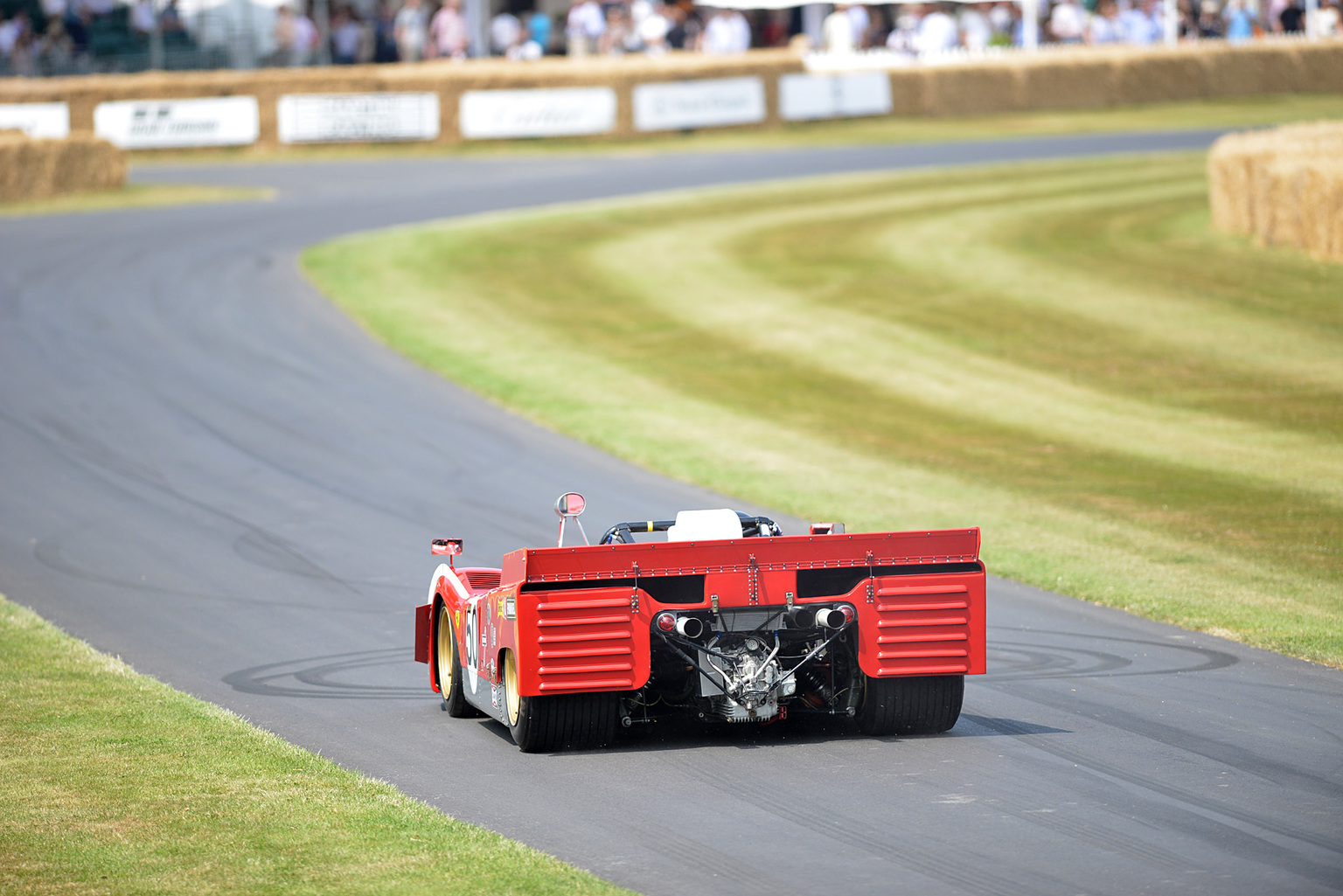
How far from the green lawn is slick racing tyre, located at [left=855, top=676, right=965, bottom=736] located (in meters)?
3.09

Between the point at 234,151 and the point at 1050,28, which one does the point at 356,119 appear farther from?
the point at 1050,28

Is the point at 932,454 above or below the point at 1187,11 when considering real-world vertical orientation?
below

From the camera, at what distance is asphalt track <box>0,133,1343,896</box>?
6.71 metres

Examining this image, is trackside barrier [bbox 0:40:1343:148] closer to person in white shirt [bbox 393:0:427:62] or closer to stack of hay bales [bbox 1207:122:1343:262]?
person in white shirt [bbox 393:0:427:62]

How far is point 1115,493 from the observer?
1563cm

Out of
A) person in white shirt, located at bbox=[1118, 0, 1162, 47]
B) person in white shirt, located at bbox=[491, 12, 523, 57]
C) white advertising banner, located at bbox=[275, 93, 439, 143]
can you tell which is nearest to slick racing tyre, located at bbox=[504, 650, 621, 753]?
white advertising banner, located at bbox=[275, 93, 439, 143]

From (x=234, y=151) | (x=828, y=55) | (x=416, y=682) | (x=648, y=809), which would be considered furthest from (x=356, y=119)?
(x=648, y=809)

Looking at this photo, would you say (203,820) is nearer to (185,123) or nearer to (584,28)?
(185,123)

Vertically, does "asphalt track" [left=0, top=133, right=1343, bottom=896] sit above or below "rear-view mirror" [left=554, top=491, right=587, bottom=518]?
below

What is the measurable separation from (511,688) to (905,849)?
2.37 m

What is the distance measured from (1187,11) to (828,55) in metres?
11.6

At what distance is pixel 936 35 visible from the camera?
45656 mm

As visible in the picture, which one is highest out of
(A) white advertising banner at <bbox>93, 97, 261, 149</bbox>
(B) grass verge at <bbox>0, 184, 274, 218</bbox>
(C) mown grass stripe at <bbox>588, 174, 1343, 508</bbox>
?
(A) white advertising banner at <bbox>93, 97, 261, 149</bbox>

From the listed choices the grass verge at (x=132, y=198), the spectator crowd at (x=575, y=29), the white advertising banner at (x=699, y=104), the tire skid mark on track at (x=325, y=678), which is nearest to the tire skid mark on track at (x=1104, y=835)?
the tire skid mark on track at (x=325, y=678)
